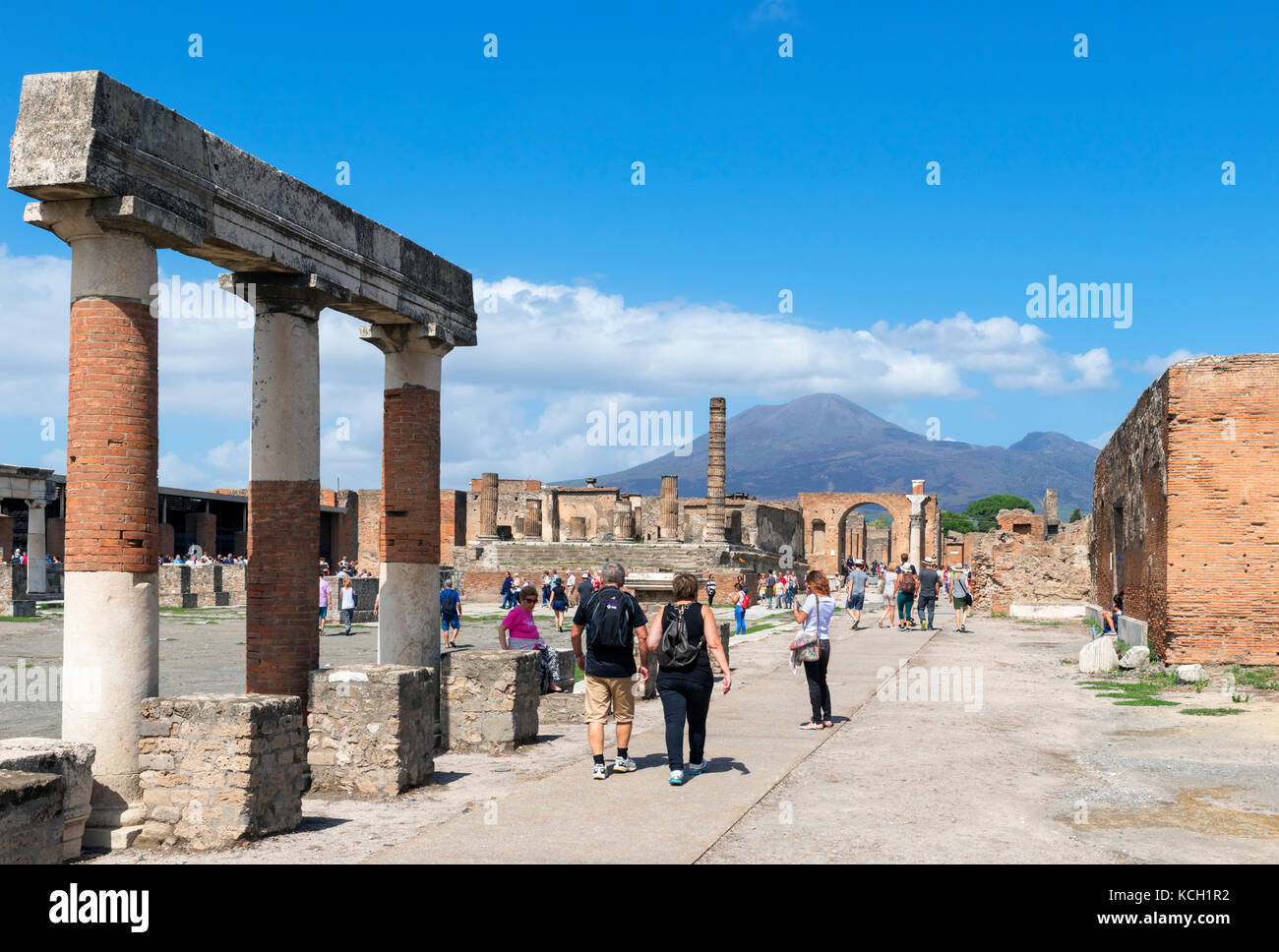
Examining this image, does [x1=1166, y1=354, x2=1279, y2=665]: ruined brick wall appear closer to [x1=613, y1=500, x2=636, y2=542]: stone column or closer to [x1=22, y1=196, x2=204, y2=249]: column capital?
[x1=22, y1=196, x2=204, y2=249]: column capital

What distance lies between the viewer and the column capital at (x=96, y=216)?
642 centimetres

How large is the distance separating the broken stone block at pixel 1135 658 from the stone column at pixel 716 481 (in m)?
28.9

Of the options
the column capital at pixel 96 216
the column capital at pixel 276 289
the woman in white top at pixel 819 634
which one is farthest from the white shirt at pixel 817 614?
the column capital at pixel 96 216

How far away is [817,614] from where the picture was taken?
1003 centimetres

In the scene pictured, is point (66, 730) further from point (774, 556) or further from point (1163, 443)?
point (774, 556)

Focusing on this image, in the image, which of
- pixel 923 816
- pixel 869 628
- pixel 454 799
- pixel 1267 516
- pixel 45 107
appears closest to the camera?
pixel 45 107

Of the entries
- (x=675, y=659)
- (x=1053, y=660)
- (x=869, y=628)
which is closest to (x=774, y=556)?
(x=869, y=628)

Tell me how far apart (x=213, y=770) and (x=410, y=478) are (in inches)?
165

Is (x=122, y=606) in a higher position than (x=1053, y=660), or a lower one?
higher

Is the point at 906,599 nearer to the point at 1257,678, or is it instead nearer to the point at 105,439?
the point at 1257,678

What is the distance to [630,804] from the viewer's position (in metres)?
6.95

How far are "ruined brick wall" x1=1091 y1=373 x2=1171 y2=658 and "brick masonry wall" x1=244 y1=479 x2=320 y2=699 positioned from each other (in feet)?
38.0

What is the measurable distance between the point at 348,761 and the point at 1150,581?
1304 cm

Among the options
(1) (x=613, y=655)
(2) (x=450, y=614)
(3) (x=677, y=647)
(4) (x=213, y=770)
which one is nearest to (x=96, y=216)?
(4) (x=213, y=770)
